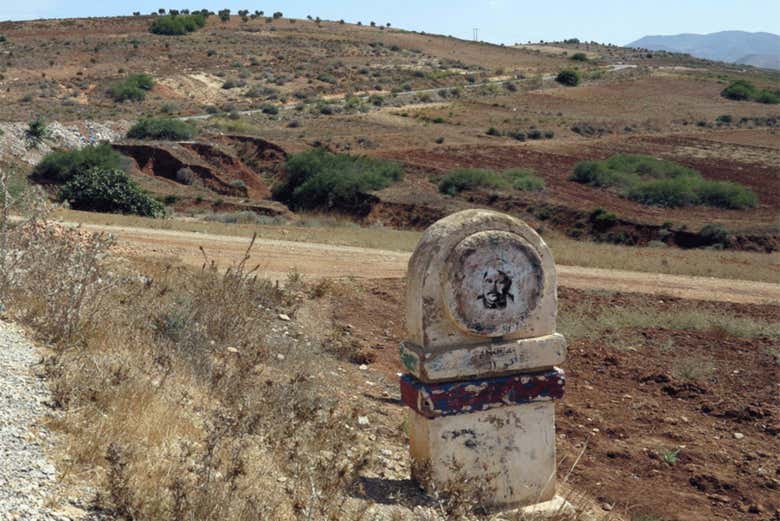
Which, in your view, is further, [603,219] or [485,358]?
[603,219]

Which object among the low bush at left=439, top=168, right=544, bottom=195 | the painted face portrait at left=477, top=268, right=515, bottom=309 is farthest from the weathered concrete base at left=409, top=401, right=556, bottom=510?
the low bush at left=439, top=168, right=544, bottom=195

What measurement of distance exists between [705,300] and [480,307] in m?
10.9

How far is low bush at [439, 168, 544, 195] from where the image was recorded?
1375 inches

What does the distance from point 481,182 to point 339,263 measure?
1931 cm

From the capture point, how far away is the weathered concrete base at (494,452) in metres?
6.27

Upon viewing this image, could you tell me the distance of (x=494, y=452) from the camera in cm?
644

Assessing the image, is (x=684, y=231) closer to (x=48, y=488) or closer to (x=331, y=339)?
(x=331, y=339)

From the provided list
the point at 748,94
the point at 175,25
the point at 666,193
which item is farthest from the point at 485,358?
the point at 175,25

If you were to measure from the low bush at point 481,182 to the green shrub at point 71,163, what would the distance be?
1252 cm

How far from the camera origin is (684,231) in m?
28.9

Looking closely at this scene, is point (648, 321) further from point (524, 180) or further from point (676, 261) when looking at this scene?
point (524, 180)

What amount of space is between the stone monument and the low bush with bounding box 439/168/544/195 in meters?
28.1

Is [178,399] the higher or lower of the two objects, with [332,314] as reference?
higher

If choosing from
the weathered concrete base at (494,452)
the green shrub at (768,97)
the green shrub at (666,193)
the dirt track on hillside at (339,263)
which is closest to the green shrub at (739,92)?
the green shrub at (768,97)
